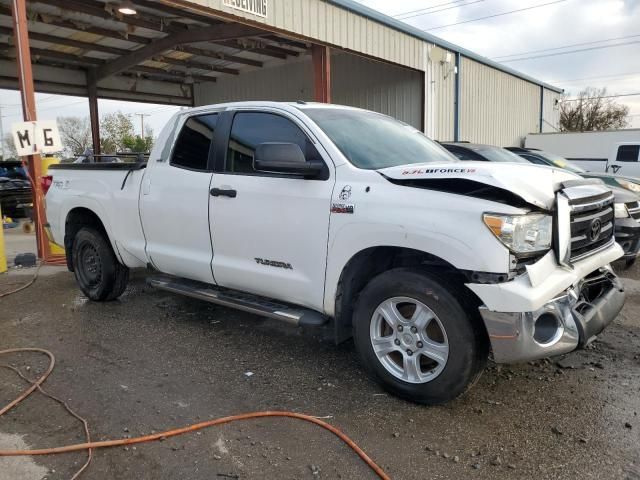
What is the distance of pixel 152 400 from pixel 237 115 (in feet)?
7.54

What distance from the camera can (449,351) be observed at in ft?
10.1

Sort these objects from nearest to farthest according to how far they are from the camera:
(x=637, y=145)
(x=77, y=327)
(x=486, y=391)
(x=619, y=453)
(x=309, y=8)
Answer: (x=619, y=453) < (x=486, y=391) < (x=77, y=327) < (x=309, y=8) < (x=637, y=145)

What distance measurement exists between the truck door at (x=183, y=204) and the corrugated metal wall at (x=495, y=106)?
544 inches

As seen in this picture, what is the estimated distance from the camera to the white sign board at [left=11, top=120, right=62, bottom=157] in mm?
7477

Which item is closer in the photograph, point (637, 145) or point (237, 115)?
point (237, 115)

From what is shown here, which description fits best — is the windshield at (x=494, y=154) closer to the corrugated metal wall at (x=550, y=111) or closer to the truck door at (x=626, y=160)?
the truck door at (x=626, y=160)

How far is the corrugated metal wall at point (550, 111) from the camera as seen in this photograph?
82.1ft

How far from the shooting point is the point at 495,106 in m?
19.6

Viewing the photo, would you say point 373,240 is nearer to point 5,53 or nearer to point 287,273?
point 287,273

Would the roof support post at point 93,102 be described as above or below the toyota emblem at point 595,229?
above

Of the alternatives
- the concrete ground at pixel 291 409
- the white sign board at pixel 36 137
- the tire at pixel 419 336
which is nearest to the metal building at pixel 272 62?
the white sign board at pixel 36 137

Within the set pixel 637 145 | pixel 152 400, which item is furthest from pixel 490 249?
pixel 637 145

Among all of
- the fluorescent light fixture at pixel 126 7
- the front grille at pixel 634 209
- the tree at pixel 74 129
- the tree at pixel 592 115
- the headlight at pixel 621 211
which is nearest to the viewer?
the headlight at pixel 621 211

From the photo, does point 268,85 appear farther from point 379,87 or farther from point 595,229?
point 595,229
